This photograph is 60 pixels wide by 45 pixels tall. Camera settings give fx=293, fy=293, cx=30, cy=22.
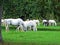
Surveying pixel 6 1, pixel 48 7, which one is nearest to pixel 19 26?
pixel 48 7

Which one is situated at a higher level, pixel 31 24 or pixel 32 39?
pixel 31 24

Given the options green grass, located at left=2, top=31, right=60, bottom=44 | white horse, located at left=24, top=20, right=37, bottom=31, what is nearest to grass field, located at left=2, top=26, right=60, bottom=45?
green grass, located at left=2, top=31, right=60, bottom=44

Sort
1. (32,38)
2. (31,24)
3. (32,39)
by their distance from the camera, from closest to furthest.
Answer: (32,39) → (32,38) → (31,24)

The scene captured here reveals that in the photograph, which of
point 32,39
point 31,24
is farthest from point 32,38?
point 31,24

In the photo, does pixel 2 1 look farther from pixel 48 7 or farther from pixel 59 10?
pixel 59 10

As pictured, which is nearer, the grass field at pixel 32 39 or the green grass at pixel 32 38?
the grass field at pixel 32 39

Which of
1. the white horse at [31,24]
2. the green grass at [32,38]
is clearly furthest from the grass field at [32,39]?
the white horse at [31,24]

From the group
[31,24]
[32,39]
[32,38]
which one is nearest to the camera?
[32,39]

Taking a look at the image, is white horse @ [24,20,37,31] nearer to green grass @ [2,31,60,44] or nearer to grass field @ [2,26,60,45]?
grass field @ [2,26,60,45]

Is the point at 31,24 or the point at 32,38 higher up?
the point at 31,24

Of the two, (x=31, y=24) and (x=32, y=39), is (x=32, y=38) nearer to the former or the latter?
(x=32, y=39)

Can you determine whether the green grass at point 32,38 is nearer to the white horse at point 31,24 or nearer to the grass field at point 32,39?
the grass field at point 32,39

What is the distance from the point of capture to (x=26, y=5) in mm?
29703

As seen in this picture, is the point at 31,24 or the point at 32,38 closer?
the point at 32,38
